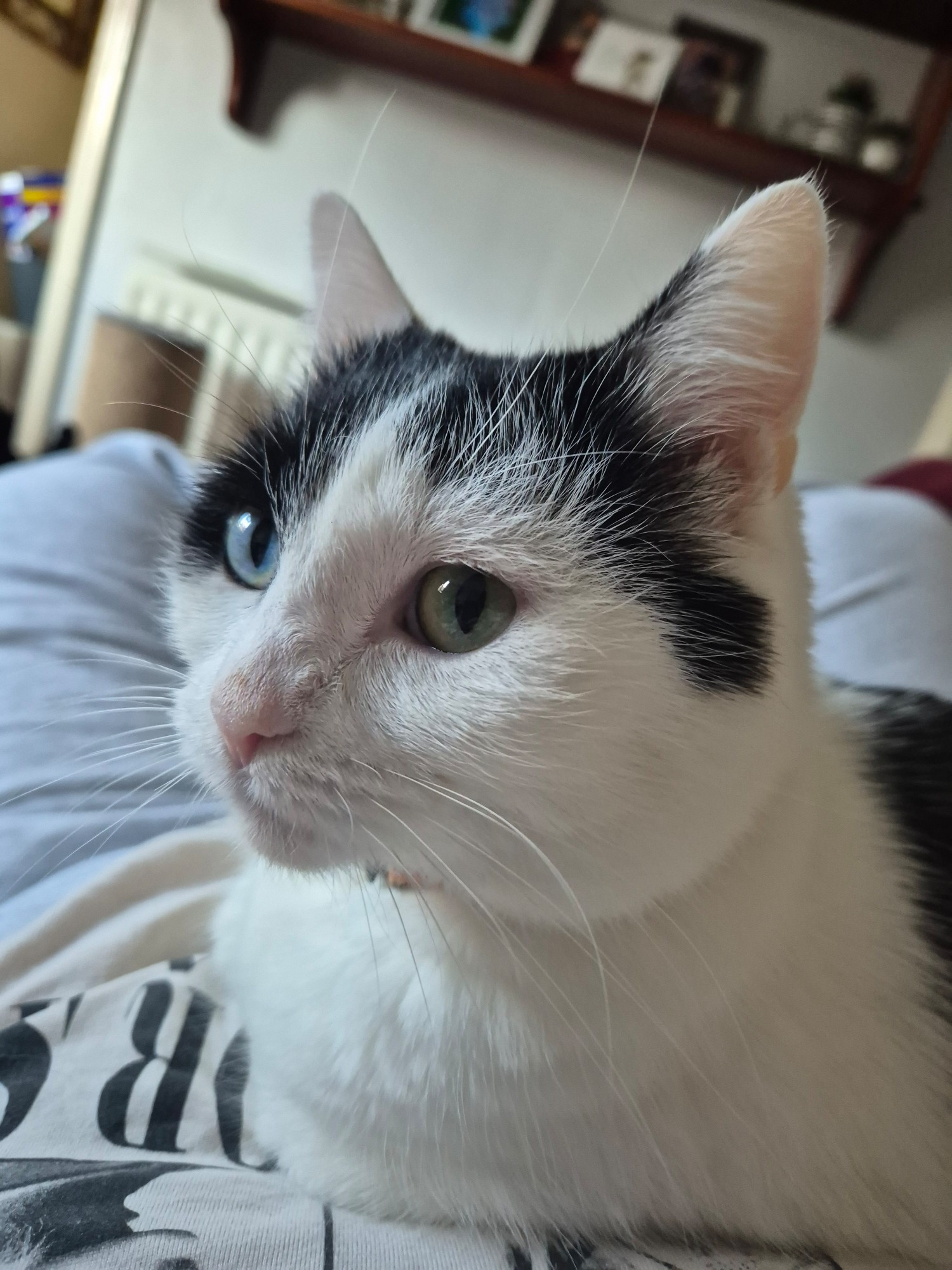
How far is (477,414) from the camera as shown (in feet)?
1.75

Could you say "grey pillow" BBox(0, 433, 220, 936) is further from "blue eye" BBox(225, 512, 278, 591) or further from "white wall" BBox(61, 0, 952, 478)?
"white wall" BBox(61, 0, 952, 478)

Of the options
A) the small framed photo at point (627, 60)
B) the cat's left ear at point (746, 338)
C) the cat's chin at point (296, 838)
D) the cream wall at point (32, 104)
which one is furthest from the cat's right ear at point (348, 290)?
the cream wall at point (32, 104)

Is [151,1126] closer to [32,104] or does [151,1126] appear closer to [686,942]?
[686,942]

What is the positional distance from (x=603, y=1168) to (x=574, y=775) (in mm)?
303

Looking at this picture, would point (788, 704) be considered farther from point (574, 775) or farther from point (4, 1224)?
point (4, 1224)

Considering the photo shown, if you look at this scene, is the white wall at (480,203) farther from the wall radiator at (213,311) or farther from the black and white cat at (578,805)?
the black and white cat at (578,805)

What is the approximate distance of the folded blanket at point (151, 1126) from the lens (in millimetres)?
464

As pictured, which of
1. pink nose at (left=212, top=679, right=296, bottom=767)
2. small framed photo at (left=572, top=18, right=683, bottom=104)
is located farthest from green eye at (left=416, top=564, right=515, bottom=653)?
small framed photo at (left=572, top=18, right=683, bottom=104)

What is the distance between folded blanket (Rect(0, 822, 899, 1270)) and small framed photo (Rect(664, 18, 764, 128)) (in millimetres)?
2215

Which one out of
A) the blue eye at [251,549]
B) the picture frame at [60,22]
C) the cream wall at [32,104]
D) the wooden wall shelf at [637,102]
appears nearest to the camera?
the blue eye at [251,549]

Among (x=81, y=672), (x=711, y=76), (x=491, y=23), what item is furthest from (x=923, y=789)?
(x=491, y=23)

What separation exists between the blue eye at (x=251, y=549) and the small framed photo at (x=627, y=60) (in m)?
2.04

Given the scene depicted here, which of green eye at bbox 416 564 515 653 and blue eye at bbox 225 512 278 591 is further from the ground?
green eye at bbox 416 564 515 653

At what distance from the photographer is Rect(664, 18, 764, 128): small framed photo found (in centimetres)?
210
